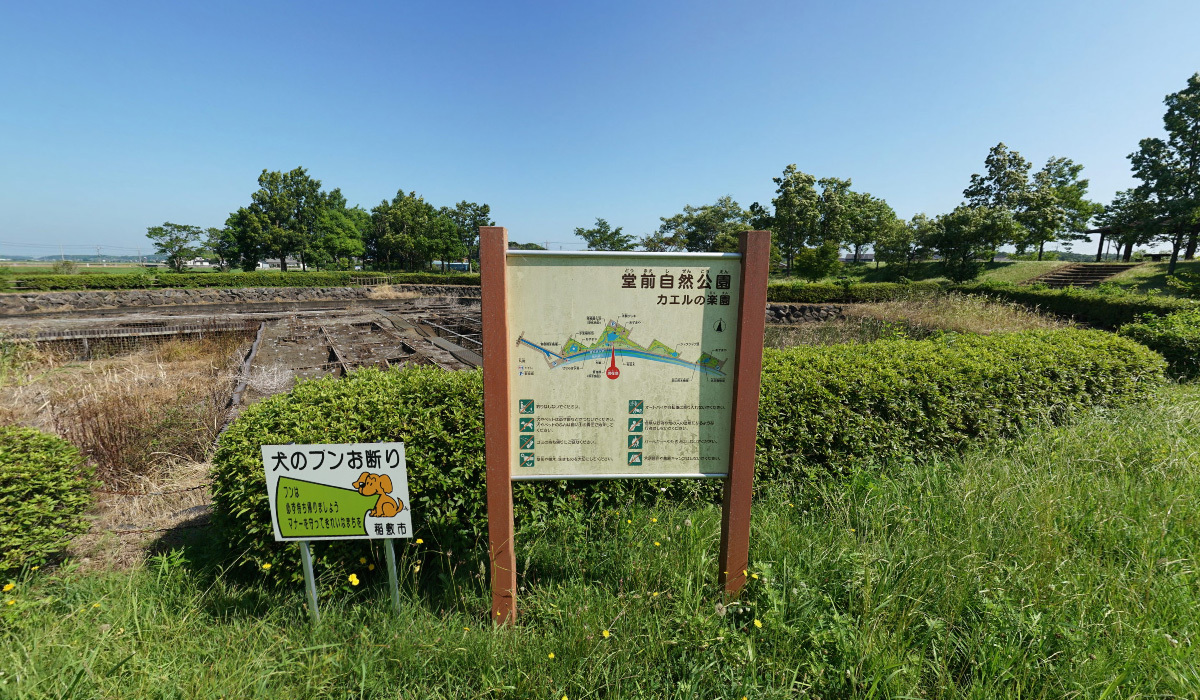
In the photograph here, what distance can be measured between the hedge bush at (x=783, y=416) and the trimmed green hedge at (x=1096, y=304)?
27.4 ft

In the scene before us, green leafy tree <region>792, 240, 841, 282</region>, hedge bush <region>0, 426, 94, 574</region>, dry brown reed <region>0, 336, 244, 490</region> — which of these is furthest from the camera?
green leafy tree <region>792, 240, 841, 282</region>

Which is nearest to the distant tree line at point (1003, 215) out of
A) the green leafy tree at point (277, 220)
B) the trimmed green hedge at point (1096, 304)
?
the trimmed green hedge at point (1096, 304)

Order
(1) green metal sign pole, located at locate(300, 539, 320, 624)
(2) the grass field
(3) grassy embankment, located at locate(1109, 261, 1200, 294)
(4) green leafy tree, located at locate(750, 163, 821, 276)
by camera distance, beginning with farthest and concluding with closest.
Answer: (4) green leafy tree, located at locate(750, 163, 821, 276) → (3) grassy embankment, located at locate(1109, 261, 1200, 294) → (1) green metal sign pole, located at locate(300, 539, 320, 624) → (2) the grass field

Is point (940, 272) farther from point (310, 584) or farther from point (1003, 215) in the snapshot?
point (310, 584)

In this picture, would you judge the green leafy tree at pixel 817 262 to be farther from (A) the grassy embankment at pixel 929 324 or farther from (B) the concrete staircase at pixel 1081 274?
(A) the grassy embankment at pixel 929 324

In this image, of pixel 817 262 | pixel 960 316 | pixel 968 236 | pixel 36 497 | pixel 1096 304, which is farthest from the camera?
pixel 817 262

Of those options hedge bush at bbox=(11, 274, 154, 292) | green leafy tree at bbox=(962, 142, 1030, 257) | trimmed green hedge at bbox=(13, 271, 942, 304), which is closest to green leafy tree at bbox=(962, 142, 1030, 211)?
green leafy tree at bbox=(962, 142, 1030, 257)

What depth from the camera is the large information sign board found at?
221cm

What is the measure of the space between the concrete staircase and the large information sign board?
29.1 metres

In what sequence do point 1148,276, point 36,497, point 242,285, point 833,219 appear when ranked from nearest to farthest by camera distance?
point 36,497, point 1148,276, point 242,285, point 833,219

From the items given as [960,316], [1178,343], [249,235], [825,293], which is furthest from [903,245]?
[249,235]

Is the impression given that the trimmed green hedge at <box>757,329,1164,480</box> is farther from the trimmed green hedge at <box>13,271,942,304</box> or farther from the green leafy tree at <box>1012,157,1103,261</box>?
the green leafy tree at <box>1012,157,1103,261</box>

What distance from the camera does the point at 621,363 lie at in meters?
2.27

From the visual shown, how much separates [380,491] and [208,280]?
3122cm
